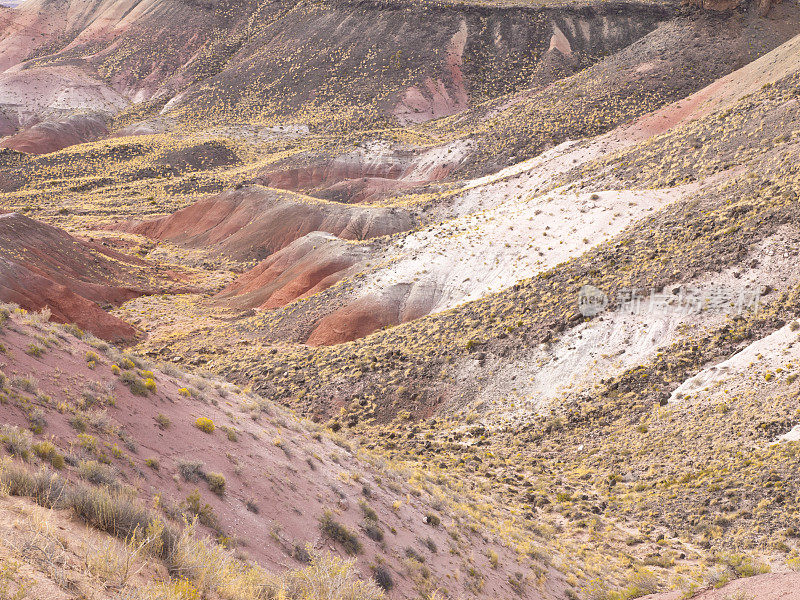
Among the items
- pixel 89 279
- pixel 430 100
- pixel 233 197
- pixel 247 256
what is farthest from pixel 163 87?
pixel 89 279

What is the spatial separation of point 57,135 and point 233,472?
306ft

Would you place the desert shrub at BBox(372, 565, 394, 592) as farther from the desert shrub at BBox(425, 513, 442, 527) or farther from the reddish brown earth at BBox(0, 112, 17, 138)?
the reddish brown earth at BBox(0, 112, 17, 138)

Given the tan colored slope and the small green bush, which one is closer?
the small green bush

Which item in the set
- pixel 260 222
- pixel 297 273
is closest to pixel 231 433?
pixel 297 273

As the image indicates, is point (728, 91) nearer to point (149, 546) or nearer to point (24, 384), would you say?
point (24, 384)

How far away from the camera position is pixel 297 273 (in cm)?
3722

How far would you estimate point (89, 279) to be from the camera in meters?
37.4

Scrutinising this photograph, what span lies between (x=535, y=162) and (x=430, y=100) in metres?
39.8

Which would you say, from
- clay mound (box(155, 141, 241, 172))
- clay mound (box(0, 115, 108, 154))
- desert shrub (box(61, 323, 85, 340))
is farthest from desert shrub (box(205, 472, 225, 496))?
clay mound (box(0, 115, 108, 154))

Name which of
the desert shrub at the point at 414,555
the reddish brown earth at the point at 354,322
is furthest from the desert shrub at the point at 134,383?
the reddish brown earth at the point at 354,322

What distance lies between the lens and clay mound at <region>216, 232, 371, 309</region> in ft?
Result: 117

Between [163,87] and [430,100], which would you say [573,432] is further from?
[163,87]

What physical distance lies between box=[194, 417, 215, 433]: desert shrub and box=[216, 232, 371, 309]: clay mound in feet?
75.0

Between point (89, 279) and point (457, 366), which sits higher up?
point (89, 279)
